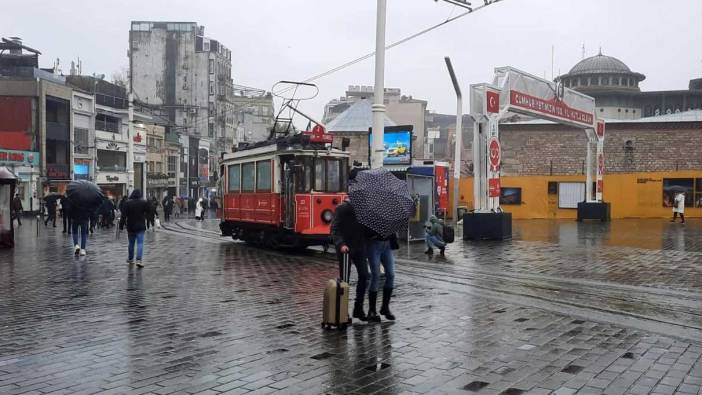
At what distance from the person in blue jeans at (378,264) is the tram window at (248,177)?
35.6 ft

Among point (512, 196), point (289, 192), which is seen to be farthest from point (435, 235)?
point (512, 196)

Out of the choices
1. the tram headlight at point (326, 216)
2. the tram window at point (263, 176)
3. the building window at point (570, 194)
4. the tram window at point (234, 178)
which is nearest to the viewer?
the tram headlight at point (326, 216)

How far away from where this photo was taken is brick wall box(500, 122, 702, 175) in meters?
39.9

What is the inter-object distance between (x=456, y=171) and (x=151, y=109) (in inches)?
2070

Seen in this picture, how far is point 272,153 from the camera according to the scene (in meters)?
16.5

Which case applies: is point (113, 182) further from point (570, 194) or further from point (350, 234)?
point (350, 234)

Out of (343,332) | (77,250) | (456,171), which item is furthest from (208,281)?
(456,171)

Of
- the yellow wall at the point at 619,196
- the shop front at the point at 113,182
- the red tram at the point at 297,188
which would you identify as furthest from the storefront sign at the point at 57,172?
the red tram at the point at 297,188

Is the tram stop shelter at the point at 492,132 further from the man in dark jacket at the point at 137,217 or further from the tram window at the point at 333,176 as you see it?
the man in dark jacket at the point at 137,217

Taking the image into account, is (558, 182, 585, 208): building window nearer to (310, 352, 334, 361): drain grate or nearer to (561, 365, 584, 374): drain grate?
(561, 365, 584, 374): drain grate

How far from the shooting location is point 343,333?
690 centimetres

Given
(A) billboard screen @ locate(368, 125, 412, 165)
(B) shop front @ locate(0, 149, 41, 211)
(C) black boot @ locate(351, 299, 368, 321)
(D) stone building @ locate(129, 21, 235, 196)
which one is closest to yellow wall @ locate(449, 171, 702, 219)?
(A) billboard screen @ locate(368, 125, 412, 165)

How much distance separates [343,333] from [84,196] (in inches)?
386

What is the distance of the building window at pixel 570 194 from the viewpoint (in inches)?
1353
